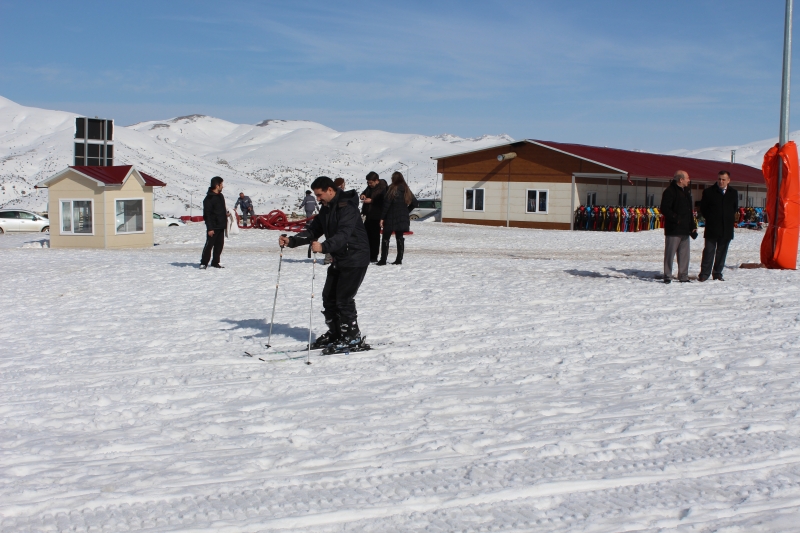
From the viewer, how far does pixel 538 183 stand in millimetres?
35750

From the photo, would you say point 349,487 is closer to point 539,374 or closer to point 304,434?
point 304,434

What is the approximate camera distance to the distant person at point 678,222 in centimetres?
1242

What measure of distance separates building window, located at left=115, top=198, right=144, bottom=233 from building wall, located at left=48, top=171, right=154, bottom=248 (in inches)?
6.0

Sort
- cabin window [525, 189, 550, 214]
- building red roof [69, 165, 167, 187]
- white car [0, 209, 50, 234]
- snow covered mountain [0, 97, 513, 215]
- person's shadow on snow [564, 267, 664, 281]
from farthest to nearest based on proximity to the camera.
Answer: snow covered mountain [0, 97, 513, 215] < cabin window [525, 189, 550, 214] < white car [0, 209, 50, 234] < building red roof [69, 165, 167, 187] < person's shadow on snow [564, 267, 664, 281]

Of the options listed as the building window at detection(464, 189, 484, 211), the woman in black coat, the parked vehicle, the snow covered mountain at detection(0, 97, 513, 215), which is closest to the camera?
the woman in black coat

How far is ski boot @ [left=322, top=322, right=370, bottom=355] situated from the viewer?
7.79 metres

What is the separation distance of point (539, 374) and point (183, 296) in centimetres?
660

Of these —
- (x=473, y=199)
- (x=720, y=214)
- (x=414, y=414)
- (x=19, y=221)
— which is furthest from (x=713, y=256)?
(x=19, y=221)

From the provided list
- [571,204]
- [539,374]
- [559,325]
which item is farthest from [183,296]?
[571,204]

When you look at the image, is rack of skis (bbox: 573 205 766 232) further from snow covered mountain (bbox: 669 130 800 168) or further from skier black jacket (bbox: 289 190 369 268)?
snow covered mountain (bbox: 669 130 800 168)

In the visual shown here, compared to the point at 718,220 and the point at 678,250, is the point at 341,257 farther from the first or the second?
the point at 718,220

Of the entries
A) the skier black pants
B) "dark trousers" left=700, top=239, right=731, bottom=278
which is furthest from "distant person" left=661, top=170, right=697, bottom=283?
the skier black pants

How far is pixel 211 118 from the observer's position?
153125 mm

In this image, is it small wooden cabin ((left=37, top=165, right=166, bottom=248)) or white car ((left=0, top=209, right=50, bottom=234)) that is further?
white car ((left=0, top=209, right=50, bottom=234))
